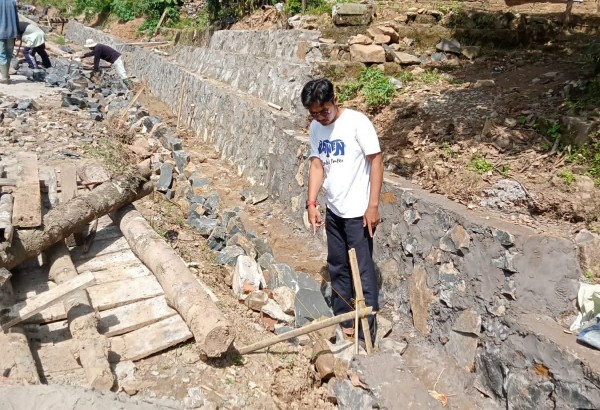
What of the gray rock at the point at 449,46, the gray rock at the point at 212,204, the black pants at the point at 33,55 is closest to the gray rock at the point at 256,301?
the gray rock at the point at 212,204

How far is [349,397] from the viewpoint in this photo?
3.40 meters

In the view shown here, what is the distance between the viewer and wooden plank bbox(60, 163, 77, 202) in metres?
5.35

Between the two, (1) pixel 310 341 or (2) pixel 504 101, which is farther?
(2) pixel 504 101

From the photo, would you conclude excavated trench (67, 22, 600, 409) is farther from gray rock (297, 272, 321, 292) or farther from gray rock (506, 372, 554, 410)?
gray rock (297, 272, 321, 292)

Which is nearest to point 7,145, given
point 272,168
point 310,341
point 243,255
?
point 272,168

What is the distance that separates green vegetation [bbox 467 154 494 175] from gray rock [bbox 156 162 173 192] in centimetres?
487

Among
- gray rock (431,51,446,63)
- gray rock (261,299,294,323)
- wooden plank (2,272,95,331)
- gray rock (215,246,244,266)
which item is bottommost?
gray rock (261,299,294,323)

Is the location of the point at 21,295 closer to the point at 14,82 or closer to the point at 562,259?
the point at 562,259

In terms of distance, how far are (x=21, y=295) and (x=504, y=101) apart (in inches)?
194

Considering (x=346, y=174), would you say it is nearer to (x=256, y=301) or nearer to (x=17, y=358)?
(x=256, y=301)

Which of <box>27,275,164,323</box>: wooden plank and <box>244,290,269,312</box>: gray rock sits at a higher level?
<box>27,275,164,323</box>: wooden plank

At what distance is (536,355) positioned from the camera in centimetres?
291

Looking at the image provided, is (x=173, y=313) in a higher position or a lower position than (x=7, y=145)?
lower

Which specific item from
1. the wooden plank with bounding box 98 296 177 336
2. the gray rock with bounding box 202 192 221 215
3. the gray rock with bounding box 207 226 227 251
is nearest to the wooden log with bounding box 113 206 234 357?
the wooden plank with bounding box 98 296 177 336
